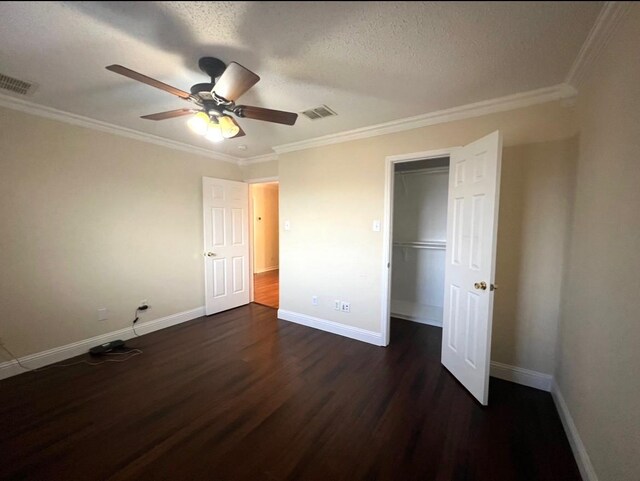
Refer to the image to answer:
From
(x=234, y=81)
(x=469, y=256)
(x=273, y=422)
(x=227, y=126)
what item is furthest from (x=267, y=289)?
(x=234, y=81)

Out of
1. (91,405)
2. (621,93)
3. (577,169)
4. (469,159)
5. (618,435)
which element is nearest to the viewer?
(618,435)

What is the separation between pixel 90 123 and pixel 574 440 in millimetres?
4679

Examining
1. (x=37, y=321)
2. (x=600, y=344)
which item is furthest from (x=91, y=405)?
(x=600, y=344)

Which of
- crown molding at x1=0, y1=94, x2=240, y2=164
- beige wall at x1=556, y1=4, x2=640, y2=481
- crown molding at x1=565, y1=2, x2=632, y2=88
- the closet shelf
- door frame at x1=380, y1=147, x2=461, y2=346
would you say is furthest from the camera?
the closet shelf

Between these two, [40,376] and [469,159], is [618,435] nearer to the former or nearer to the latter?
[469,159]

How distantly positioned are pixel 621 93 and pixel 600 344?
4.05 ft

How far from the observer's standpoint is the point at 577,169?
1.78m

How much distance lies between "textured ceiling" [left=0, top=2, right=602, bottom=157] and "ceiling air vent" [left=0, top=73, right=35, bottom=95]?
81mm

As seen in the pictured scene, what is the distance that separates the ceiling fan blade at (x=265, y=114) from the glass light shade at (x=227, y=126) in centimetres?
8

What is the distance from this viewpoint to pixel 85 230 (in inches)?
104

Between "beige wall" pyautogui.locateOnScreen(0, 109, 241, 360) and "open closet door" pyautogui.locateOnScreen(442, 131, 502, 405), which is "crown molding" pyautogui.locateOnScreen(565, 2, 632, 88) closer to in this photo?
"open closet door" pyautogui.locateOnScreen(442, 131, 502, 405)

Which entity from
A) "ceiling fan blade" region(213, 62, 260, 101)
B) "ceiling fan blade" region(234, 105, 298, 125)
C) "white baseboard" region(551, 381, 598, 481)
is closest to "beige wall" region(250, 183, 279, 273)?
Result: "ceiling fan blade" region(234, 105, 298, 125)

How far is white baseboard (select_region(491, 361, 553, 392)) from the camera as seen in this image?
82.0 inches

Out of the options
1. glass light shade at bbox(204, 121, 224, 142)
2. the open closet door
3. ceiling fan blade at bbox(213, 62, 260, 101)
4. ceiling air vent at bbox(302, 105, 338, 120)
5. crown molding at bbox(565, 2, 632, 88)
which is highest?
ceiling air vent at bbox(302, 105, 338, 120)
